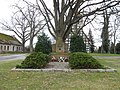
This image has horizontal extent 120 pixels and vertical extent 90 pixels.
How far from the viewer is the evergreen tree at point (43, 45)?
71.4 feet

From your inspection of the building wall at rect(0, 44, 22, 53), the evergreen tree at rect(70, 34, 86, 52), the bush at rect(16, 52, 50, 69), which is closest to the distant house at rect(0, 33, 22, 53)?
the building wall at rect(0, 44, 22, 53)

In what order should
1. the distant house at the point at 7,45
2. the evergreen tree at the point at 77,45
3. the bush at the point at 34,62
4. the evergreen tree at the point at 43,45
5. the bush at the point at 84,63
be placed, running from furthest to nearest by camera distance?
the distant house at the point at 7,45
the evergreen tree at the point at 43,45
the evergreen tree at the point at 77,45
the bush at the point at 34,62
the bush at the point at 84,63

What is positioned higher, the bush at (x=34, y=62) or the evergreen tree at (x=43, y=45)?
the evergreen tree at (x=43, y=45)

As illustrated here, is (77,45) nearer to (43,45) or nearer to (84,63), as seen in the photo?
(43,45)

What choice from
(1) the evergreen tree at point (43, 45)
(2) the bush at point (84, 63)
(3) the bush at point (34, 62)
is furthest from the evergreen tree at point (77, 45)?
(2) the bush at point (84, 63)

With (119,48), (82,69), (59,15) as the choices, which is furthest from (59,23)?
(119,48)

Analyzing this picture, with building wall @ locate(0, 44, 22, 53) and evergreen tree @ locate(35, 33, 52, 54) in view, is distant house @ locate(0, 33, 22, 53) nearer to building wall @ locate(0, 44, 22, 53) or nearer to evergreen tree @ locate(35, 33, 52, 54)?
building wall @ locate(0, 44, 22, 53)

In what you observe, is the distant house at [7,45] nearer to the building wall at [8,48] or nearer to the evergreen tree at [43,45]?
the building wall at [8,48]

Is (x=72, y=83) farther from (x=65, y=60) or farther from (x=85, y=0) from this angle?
(x=85, y=0)

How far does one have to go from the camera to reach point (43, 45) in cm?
2198

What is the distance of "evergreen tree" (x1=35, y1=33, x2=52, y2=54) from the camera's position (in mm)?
21750

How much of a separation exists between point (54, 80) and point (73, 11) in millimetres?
11613

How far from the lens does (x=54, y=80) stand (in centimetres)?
864

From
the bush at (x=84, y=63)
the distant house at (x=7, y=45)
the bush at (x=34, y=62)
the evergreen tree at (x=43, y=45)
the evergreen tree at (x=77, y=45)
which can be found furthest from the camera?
the distant house at (x=7, y=45)
